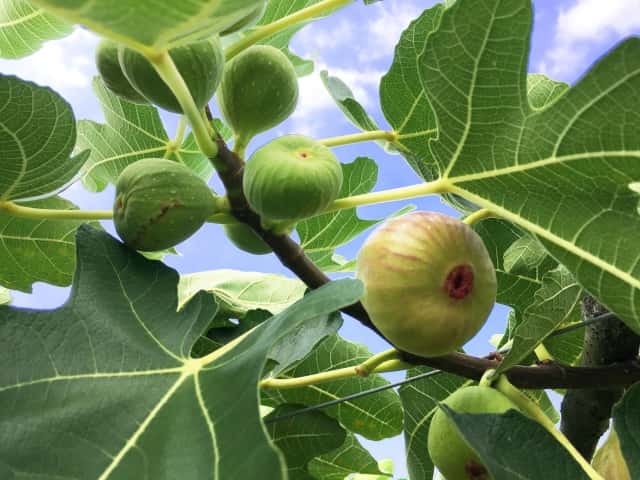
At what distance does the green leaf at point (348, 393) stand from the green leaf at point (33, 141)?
2.11 feet

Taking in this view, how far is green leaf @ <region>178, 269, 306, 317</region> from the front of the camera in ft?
5.97

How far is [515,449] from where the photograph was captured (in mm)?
1038

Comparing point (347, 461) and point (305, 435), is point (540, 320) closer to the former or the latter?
point (305, 435)

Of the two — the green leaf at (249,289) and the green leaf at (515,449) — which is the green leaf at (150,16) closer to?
the green leaf at (515,449)

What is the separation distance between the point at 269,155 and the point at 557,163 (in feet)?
1.30

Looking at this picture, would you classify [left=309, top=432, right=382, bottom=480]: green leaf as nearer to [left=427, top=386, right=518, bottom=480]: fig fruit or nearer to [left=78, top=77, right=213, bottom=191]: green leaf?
[left=427, top=386, right=518, bottom=480]: fig fruit

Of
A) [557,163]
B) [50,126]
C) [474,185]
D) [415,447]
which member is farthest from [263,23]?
[415,447]

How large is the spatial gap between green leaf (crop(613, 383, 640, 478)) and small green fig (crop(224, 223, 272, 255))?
1.97 ft

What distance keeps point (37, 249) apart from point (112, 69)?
504mm

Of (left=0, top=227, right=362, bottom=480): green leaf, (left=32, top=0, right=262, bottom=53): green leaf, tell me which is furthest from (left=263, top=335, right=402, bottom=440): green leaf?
(left=32, top=0, right=262, bottom=53): green leaf

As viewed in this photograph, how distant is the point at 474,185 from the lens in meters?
1.16

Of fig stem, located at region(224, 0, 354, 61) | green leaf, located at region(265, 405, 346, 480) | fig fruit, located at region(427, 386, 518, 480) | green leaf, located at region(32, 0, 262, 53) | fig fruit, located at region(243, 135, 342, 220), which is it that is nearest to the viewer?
green leaf, located at region(32, 0, 262, 53)

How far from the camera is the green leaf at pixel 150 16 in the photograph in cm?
84

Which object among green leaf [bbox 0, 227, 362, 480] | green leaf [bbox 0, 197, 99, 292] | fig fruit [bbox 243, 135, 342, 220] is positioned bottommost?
green leaf [bbox 0, 227, 362, 480]
